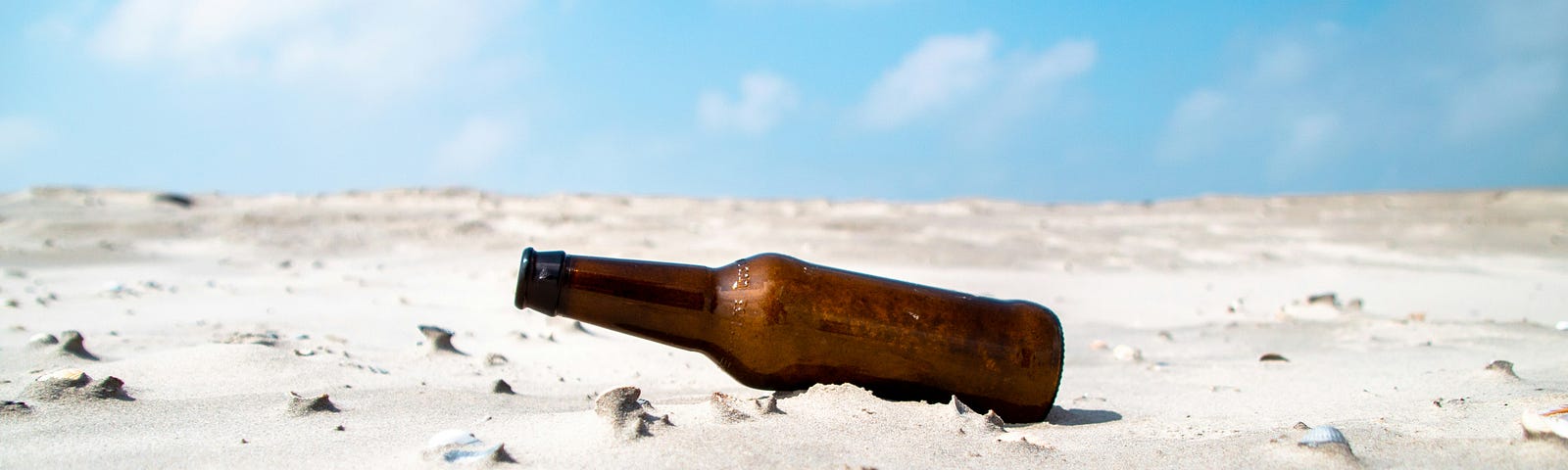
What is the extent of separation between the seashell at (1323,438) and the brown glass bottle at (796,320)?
711mm

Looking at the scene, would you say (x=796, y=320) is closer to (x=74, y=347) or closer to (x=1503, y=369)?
(x=74, y=347)

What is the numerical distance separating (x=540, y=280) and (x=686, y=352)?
1892 mm

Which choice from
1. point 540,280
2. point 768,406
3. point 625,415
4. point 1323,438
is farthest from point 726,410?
point 1323,438

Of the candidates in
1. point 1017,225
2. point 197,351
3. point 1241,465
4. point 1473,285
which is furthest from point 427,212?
point 1241,465

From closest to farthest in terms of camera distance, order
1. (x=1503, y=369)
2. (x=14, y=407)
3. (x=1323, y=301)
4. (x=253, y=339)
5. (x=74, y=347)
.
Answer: (x=14, y=407)
(x=74, y=347)
(x=1503, y=369)
(x=253, y=339)
(x=1323, y=301)

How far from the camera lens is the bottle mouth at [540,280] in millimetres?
2527

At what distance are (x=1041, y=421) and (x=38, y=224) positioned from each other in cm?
1000

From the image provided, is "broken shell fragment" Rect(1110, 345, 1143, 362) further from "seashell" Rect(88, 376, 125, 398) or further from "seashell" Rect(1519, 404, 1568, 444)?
"seashell" Rect(88, 376, 125, 398)

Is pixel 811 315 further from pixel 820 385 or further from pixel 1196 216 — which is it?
pixel 1196 216

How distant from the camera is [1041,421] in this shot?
9.34 feet

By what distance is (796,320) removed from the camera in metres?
2.59

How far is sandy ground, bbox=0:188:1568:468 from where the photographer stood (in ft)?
7.41

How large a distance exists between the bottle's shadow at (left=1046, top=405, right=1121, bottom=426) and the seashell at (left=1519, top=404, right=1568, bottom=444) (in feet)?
A: 3.14

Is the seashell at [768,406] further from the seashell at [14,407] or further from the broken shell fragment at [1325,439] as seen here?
the seashell at [14,407]
